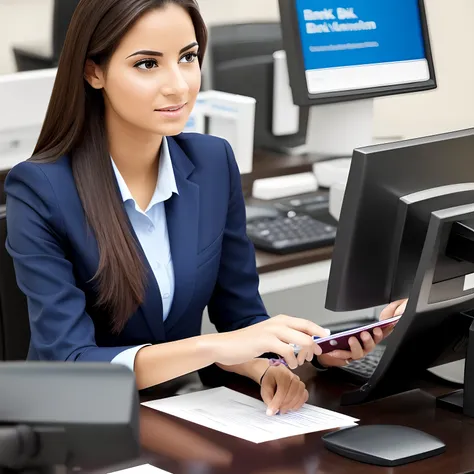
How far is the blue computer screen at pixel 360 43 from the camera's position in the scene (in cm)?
246

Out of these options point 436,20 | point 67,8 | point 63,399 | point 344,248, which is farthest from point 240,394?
point 436,20

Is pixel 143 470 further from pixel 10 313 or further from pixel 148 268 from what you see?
pixel 10 313

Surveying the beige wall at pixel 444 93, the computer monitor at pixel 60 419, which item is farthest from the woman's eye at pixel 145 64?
the beige wall at pixel 444 93

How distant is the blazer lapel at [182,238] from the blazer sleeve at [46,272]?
0.67ft

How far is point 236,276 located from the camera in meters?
1.92

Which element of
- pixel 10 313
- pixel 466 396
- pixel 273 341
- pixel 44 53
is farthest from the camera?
pixel 44 53

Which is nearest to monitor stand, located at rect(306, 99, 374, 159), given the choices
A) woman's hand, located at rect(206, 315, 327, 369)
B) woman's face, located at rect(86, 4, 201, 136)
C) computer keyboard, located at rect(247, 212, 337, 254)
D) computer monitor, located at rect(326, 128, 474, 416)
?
computer keyboard, located at rect(247, 212, 337, 254)

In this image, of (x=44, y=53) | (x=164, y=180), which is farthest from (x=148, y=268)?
(x=44, y=53)

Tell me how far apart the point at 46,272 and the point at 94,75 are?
14.4 inches

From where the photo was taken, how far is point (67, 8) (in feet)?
10.1

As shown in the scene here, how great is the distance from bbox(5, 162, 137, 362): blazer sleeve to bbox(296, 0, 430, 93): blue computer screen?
0.96 m

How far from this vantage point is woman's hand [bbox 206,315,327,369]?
1423 mm

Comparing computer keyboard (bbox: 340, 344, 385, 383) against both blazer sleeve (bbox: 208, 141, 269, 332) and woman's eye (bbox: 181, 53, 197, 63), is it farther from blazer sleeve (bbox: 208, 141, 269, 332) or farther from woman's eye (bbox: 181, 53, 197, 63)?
woman's eye (bbox: 181, 53, 197, 63)

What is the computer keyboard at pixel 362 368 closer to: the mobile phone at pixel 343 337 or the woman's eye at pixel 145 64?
the mobile phone at pixel 343 337
